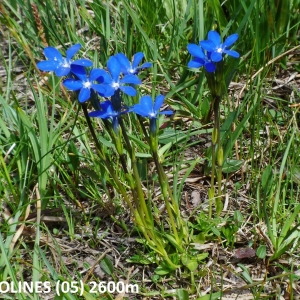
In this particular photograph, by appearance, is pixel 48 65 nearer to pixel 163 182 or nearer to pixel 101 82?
pixel 101 82

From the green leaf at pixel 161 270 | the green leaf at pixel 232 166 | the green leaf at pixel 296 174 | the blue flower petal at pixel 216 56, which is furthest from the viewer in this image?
the green leaf at pixel 232 166

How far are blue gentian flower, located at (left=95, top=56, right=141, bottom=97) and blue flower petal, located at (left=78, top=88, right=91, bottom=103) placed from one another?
0.05m

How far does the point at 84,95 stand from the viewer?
1.46 meters

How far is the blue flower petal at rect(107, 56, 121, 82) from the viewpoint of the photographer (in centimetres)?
152

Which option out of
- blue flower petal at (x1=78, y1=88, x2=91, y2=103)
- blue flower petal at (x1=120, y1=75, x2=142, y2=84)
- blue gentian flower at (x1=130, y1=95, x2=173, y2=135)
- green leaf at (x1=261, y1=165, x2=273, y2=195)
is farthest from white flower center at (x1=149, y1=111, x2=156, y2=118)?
green leaf at (x1=261, y1=165, x2=273, y2=195)

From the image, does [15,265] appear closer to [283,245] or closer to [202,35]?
[283,245]

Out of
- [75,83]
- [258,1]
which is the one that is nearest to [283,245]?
[75,83]

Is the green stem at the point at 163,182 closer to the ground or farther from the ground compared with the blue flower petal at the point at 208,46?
closer to the ground

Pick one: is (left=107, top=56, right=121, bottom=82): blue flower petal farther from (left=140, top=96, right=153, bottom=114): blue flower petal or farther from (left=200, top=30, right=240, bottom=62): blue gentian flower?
(left=200, top=30, right=240, bottom=62): blue gentian flower

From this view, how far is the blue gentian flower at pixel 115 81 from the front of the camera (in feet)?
4.92

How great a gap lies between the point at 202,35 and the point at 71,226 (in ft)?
3.72

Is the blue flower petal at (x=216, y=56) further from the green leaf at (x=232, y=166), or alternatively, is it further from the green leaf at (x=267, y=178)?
the green leaf at (x=232, y=166)

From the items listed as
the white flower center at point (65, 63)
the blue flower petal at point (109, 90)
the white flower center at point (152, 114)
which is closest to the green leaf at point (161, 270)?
the white flower center at point (152, 114)

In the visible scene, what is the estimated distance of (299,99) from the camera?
2502 millimetres
